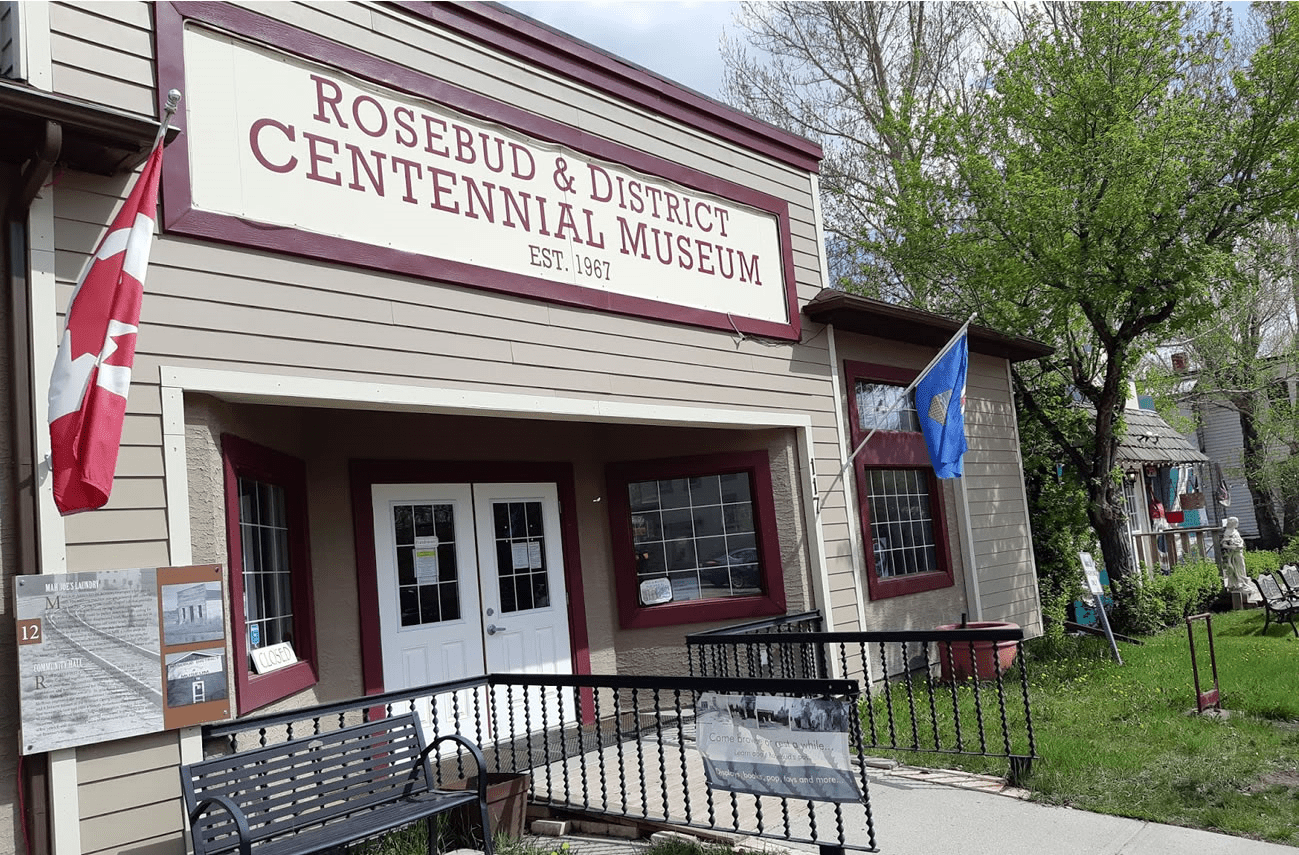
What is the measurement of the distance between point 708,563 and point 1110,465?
7.37m

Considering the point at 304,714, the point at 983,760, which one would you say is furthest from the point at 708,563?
the point at 304,714

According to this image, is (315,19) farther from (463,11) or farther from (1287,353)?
(1287,353)

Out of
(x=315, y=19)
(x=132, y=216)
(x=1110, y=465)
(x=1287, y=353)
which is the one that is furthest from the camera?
(x=1287, y=353)

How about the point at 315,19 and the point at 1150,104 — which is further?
the point at 1150,104

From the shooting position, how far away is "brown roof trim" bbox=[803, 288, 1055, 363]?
363 inches

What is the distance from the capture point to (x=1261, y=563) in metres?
20.0

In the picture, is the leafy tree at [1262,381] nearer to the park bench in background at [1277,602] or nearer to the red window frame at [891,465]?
the park bench in background at [1277,602]

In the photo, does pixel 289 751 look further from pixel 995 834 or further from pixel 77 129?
pixel 995 834

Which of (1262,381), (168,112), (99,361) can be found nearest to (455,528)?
(99,361)

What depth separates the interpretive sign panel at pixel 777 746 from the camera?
452 centimetres

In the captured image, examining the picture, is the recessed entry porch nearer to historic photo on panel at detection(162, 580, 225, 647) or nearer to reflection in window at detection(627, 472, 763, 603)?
reflection in window at detection(627, 472, 763, 603)

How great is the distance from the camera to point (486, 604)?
26.4ft

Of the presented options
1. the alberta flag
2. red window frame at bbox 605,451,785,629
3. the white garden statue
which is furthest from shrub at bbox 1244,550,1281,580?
red window frame at bbox 605,451,785,629

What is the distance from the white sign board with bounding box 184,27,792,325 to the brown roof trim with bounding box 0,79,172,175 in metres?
0.49
